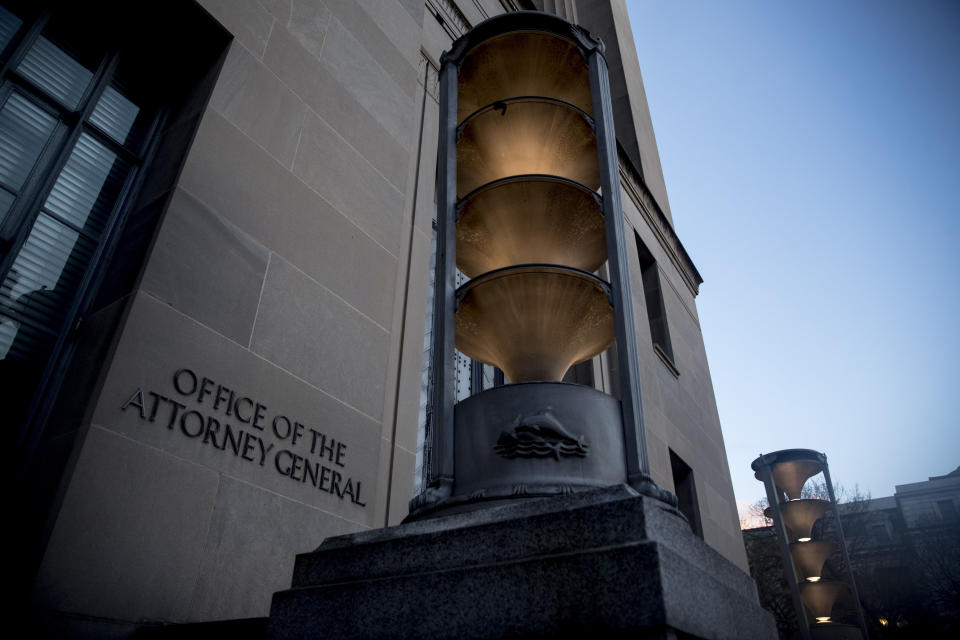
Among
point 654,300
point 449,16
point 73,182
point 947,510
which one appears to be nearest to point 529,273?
point 73,182

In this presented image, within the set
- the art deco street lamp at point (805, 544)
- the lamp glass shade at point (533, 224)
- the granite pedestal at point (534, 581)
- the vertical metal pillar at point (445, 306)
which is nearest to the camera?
the granite pedestal at point (534, 581)

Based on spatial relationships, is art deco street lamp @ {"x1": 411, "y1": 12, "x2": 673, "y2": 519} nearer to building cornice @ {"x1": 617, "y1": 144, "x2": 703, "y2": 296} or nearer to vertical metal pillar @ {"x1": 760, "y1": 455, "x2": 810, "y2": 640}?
building cornice @ {"x1": 617, "y1": 144, "x2": 703, "y2": 296}

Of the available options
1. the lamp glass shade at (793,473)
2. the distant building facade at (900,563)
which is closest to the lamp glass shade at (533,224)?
the lamp glass shade at (793,473)

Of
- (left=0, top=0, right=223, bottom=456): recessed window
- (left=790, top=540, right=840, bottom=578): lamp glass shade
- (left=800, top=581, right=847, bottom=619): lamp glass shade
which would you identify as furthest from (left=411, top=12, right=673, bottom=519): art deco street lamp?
(left=790, top=540, right=840, bottom=578): lamp glass shade

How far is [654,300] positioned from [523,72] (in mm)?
11052

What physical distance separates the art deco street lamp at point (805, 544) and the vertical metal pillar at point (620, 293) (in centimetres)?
1421

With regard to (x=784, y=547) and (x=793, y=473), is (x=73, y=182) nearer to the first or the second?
(x=784, y=547)

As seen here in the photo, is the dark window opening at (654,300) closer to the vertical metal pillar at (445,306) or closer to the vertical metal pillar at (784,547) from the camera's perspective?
the vertical metal pillar at (784,547)

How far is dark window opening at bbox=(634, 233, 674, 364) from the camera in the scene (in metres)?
14.5

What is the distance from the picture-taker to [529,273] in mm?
3699

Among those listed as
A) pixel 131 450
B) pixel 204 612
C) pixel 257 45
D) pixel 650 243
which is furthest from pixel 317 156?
pixel 650 243

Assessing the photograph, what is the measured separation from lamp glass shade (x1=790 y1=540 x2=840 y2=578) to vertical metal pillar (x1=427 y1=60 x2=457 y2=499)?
1589 centimetres

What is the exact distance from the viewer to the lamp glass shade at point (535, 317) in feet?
12.2

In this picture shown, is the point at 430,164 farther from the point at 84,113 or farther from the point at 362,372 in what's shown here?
the point at 84,113
